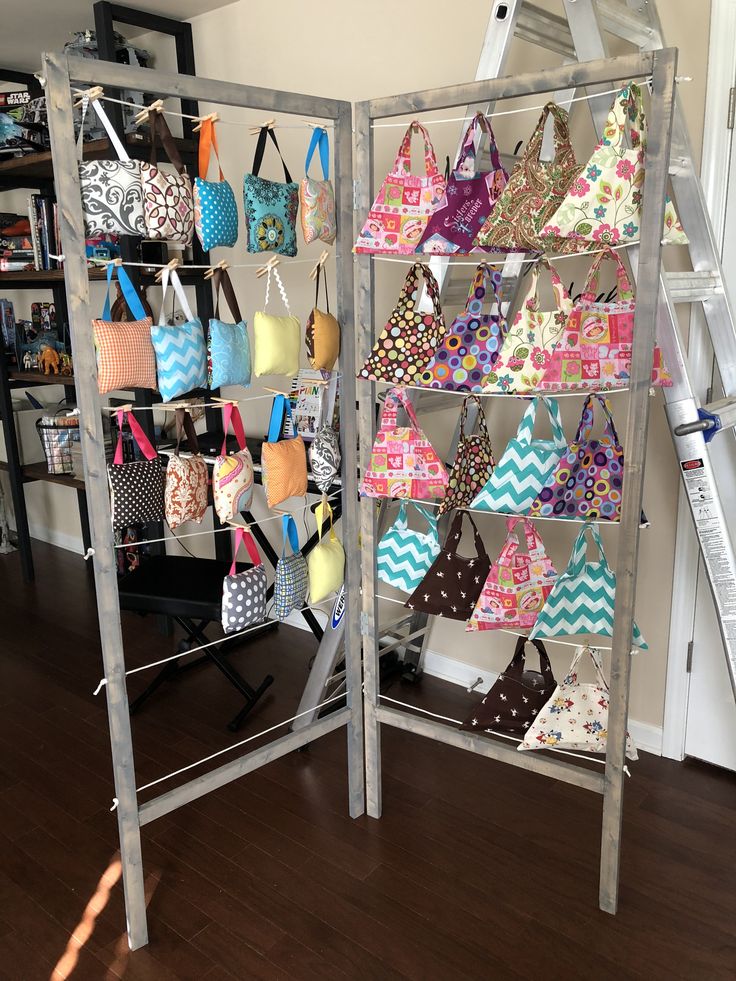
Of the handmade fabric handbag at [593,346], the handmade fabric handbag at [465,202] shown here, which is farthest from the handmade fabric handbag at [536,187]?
the handmade fabric handbag at [593,346]

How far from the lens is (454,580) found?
213 cm

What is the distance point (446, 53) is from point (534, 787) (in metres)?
2.25

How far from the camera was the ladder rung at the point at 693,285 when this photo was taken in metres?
2.08

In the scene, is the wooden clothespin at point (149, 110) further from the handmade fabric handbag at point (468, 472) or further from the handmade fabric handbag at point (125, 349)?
the handmade fabric handbag at point (468, 472)

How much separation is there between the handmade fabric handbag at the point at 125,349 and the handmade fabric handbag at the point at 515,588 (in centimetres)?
90

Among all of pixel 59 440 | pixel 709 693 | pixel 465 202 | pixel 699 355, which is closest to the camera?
pixel 465 202

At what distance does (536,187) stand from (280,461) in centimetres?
87

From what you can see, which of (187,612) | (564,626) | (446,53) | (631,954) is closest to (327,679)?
(187,612)

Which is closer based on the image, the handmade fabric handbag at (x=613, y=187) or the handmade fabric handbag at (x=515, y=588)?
the handmade fabric handbag at (x=613, y=187)

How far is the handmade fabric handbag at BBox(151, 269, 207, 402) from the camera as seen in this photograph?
6.10 feet

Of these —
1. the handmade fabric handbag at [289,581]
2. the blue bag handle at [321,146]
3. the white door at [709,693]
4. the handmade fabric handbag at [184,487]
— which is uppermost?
the blue bag handle at [321,146]

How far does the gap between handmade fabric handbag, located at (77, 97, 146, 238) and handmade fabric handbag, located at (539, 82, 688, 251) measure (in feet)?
2.78

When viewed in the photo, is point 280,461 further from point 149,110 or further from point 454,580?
point 149,110

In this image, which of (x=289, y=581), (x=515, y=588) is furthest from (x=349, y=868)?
(x=515, y=588)
